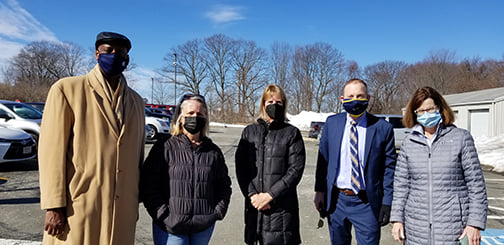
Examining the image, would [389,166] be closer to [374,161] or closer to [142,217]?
[374,161]

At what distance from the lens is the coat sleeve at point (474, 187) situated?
2.28 meters

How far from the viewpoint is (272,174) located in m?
2.72

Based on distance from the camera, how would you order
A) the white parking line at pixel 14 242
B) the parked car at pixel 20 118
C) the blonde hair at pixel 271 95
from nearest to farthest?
1. the blonde hair at pixel 271 95
2. the white parking line at pixel 14 242
3. the parked car at pixel 20 118

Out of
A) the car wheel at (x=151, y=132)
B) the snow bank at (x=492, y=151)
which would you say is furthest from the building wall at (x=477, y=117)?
the car wheel at (x=151, y=132)

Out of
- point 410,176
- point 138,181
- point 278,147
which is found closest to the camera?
point 138,181

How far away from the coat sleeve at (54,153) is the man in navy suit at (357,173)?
7.06 feet

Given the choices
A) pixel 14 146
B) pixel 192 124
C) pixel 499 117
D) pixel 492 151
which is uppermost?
pixel 499 117

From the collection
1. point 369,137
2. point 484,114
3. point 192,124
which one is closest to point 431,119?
point 369,137

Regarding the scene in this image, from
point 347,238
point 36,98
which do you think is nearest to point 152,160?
point 347,238

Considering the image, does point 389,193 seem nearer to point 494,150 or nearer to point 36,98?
point 494,150

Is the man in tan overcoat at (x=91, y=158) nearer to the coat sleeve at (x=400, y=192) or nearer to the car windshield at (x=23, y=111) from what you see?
the coat sleeve at (x=400, y=192)

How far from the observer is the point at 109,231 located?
2164 mm

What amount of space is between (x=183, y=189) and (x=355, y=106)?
1688 millimetres

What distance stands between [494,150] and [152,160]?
1610 centimetres
